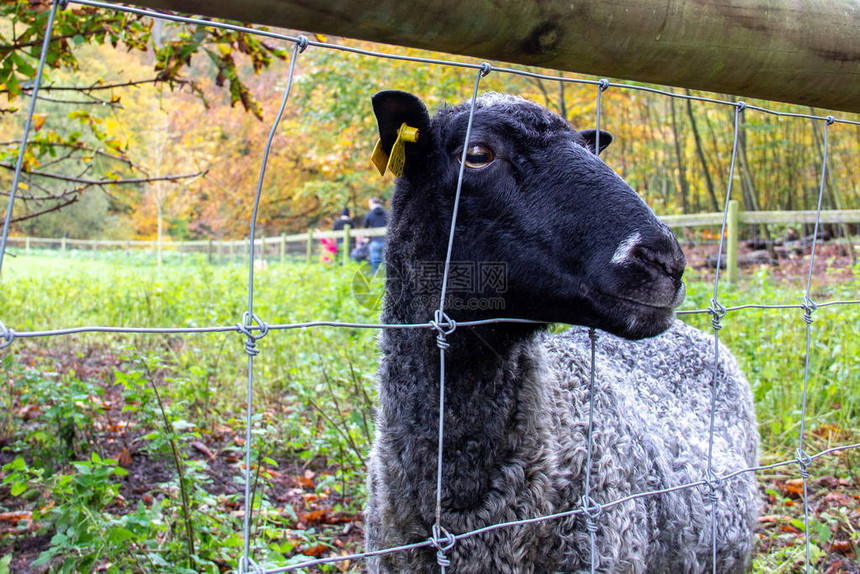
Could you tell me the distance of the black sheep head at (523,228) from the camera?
1654 millimetres

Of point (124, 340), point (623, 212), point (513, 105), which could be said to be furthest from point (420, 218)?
point (124, 340)

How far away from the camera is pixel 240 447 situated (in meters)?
3.70

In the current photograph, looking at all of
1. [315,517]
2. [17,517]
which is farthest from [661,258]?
[17,517]

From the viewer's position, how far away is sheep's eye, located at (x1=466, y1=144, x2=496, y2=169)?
187 cm

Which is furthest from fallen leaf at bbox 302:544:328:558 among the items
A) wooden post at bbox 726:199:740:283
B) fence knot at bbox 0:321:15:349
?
wooden post at bbox 726:199:740:283

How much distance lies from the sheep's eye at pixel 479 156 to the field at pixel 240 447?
54.4 inches

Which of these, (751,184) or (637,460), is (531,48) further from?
(751,184)

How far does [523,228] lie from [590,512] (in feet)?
2.84

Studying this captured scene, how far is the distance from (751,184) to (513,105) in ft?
38.4

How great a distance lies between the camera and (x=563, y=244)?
1743 mm

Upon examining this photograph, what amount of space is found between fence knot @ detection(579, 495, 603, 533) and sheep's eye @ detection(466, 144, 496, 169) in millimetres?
994

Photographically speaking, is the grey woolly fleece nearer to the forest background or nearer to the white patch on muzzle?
the white patch on muzzle

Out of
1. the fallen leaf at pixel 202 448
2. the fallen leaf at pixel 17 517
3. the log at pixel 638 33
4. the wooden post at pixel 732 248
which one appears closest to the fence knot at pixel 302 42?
the log at pixel 638 33

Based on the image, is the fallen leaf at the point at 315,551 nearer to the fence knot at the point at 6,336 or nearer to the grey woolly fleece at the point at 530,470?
the grey woolly fleece at the point at 530,470
